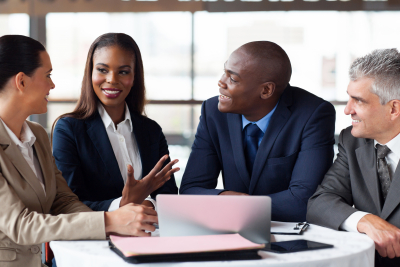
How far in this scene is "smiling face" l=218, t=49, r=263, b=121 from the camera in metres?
2.19

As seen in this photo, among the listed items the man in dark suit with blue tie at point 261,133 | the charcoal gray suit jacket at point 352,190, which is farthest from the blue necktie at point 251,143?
the charcoal gray suit jacket at point 352,190

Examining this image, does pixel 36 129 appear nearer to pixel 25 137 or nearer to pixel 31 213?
pixel 25 137

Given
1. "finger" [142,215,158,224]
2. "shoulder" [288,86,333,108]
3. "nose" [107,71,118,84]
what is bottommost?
"finger" [142,215,158,224]

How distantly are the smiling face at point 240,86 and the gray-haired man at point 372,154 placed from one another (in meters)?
0.52

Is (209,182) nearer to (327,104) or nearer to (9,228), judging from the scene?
(327,104)

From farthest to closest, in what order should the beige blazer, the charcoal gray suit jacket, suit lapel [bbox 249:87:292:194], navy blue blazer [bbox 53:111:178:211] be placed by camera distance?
suit lapel [bbox 249:87:292:194] → navy blue blazer [bbox 53:111:178:211] → the charcoal gray suit jacket → the beige blazer

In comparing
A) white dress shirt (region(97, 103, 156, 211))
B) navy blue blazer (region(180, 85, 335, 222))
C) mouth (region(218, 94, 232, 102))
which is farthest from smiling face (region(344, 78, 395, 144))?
white dress shirt (region(97, 103, 156, 211))

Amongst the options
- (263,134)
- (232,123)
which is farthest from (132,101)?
(263,134)

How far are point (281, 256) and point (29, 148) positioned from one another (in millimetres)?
1069

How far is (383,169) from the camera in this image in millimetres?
1804

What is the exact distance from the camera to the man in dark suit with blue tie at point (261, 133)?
2.11 meters

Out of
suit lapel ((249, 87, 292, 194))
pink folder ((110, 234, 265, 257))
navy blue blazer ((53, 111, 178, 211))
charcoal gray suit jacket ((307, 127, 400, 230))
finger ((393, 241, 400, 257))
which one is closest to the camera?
pink folder ((110, 234, 265, 257))

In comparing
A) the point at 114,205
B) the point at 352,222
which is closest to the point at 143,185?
the point at 114,205

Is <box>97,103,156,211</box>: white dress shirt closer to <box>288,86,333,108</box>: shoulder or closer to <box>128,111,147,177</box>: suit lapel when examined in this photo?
<box>128,111,147,177</box>: suit lapel
